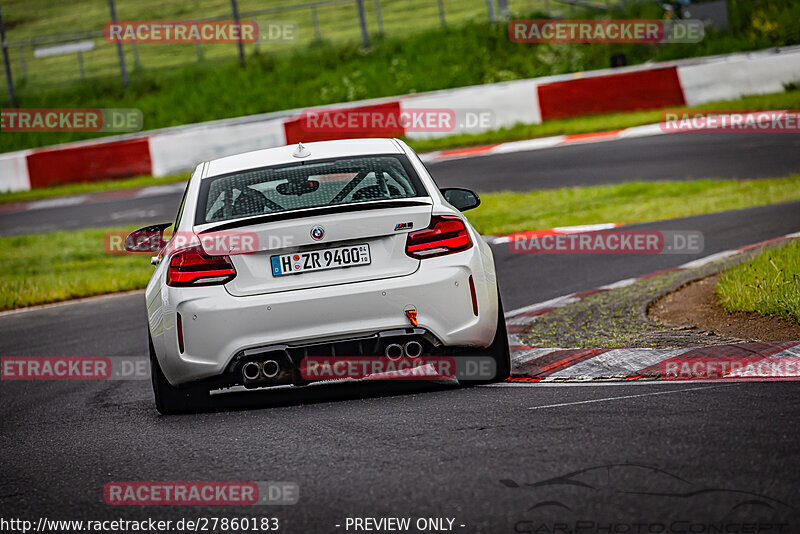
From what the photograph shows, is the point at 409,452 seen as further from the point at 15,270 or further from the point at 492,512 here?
the point at 15,270

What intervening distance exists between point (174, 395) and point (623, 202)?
9629 mm

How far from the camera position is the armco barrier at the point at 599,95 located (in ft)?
72.6

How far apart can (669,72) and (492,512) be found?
18.7 metres

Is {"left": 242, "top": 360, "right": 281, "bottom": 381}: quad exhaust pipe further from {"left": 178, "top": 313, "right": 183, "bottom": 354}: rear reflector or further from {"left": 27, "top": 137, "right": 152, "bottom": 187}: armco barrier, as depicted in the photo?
{"left": 27, "top": 137, "right": 152, "bottom": 187}: armco barrier

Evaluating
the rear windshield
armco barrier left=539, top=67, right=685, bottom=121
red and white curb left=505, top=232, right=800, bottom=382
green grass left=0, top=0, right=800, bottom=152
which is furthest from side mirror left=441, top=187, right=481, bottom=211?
green grass left=0, top=0, right=800, bottom=152

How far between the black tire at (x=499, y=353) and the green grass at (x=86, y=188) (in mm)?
16440

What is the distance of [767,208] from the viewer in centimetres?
1386

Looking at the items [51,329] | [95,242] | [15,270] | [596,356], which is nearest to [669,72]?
[95,242]

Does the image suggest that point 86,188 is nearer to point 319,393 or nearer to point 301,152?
point 301,152

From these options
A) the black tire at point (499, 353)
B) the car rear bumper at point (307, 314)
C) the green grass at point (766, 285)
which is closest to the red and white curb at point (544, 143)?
the green grass at point (766, 285)

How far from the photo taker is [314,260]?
6285 mm

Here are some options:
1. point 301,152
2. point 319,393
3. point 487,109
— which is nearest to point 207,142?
point 487,109

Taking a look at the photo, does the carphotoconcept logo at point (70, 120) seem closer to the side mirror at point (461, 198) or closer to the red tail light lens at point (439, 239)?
the side mirror at point (461, 198)

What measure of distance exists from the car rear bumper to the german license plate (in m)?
0.11
